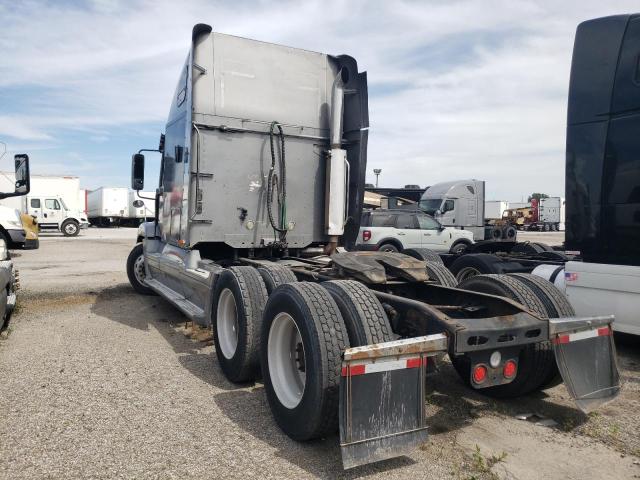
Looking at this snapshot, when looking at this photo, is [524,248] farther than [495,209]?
No

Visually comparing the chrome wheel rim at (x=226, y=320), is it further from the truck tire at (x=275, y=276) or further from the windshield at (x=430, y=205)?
the windshield at (x=430, y=205)

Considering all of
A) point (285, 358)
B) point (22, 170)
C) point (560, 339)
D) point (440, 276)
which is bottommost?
point (285, 358)

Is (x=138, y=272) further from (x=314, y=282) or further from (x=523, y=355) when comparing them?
(x=523, y=355)

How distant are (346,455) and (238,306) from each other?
6.45 ft

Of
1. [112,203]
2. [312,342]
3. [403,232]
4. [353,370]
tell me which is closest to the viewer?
[353,370]

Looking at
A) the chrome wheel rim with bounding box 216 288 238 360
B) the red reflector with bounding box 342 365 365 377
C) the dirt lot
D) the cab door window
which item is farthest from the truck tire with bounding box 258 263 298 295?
the cab door window

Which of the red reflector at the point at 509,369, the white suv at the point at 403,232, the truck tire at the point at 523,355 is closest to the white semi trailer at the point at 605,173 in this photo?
the truck tire at the point at 523,355

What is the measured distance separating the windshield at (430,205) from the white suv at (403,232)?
2.67 metres

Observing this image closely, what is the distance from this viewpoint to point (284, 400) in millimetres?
3398

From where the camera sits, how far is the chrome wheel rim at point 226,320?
4.68 meters

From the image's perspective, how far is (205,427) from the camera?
135 inches

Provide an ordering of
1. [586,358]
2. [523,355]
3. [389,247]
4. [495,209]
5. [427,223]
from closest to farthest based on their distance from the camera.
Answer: [586,358], [523,355], [389,247], [427,223], [495,209]

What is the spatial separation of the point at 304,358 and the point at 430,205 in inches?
651

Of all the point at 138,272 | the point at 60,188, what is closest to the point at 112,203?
the point at 60,188
